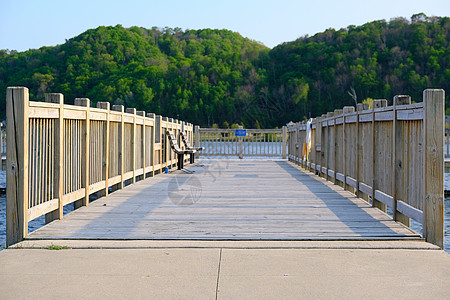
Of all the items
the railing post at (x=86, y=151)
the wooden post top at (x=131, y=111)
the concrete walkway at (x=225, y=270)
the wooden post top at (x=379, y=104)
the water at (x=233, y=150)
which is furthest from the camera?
the water at (x=233, y=150)

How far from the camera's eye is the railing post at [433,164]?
4.45 m

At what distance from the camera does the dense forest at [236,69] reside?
6594 centimetres

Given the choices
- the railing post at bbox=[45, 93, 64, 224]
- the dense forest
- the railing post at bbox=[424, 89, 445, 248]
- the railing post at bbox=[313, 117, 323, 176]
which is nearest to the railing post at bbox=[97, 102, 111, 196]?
the railing post at bbox=[45, 93, 64, 224]

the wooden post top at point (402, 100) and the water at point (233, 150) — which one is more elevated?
the wooden post top at point (402, 100)

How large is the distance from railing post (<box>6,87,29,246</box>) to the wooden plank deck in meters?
0.17

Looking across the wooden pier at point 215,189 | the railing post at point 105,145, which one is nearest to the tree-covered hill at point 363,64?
the wooden pier at point 215,189

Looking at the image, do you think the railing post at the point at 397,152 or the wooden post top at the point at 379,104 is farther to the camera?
the wooden post top at the point at 379,104

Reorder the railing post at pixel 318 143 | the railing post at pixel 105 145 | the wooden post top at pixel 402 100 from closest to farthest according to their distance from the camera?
the wooden post top at pixel 402 100, the railing post at pixel 105 145, the railing post at pixel 318 143

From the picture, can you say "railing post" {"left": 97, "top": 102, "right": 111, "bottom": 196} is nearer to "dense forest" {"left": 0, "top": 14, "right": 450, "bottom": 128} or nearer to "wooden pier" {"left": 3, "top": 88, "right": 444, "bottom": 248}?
"wooden pier" {"left": 3, "top": 88, "right": 444, "bottom": 248}

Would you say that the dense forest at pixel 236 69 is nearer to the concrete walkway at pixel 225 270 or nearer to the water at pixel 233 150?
the water at pixel 233 150

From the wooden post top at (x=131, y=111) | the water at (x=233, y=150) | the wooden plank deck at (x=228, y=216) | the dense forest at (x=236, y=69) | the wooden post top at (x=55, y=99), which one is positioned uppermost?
the dense forest at (x=236, y=69)

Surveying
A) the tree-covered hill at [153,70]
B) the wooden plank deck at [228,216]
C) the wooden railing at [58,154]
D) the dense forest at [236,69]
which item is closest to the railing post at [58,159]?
the wooden railing at [58,154]

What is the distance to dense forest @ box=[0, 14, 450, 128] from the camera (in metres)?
65.9

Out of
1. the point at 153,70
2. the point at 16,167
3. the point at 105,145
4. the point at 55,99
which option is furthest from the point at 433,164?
the point at 153,70
